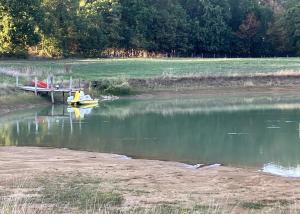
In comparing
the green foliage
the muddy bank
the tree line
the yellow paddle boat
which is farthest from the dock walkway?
the tree line

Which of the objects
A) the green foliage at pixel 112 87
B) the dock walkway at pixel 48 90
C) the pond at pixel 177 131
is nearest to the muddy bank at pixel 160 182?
the pond at pixel 177 131

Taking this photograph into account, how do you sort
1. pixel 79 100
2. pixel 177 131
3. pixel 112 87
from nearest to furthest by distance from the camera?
pixel 177 131, pixel 79 100, pixel 112 87

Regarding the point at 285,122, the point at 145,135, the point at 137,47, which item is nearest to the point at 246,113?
the point at 285,122

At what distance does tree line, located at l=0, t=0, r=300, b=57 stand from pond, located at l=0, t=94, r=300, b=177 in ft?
126

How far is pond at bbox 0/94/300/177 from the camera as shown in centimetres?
2417

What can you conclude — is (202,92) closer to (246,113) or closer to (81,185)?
(246,113)

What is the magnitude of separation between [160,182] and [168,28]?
8735 cm

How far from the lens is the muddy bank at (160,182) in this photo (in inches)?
539

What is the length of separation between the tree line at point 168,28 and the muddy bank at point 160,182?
59345 millimetres

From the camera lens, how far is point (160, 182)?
17.0 metres

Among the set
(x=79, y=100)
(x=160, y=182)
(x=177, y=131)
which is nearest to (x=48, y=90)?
(x=79, y=100)

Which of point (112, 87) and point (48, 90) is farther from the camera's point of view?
point (112, 87)

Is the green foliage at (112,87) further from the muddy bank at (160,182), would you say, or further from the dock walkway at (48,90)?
the muddy bank at (160,182)

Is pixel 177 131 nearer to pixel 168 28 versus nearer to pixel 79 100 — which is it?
pixel 79 100
